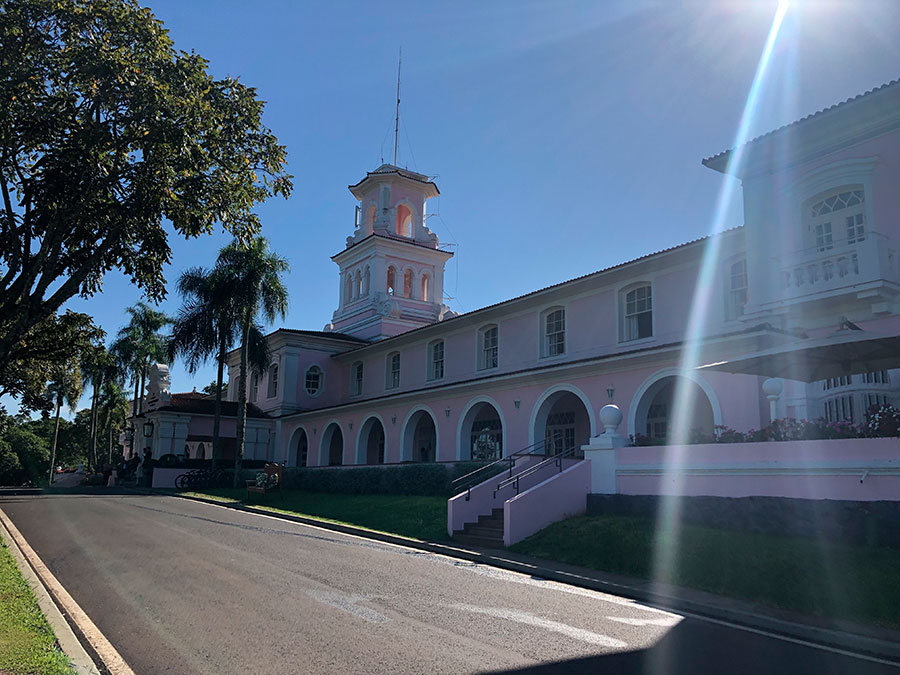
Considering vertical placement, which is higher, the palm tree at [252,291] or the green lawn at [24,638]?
the palm tree at [252,291]

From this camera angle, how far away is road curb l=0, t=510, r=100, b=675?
583 cm

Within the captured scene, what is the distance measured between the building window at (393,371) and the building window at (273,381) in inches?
339

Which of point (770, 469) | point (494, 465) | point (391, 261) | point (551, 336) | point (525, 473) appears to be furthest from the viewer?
point (391, 261)

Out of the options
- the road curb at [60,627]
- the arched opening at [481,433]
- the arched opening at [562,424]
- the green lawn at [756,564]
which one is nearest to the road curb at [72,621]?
the road curb at [60,627]

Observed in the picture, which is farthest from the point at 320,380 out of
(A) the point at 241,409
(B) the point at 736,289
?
(B) the point at 736,289

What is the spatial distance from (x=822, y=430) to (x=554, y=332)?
1479 cm

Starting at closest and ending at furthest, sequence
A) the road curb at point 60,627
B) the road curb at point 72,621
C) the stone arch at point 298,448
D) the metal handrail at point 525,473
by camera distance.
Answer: the road curb at point 60,627, the road curb at point 72,621, the metal handrail at point 525,473, the stone arch at point 298,448

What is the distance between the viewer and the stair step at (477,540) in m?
15.1

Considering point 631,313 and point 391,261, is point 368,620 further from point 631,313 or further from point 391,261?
point 391,261

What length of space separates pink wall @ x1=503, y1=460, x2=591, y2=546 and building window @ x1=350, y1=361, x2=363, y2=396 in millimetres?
24722

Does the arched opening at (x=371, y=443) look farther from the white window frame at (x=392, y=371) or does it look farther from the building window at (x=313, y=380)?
the building window at (x=313, y=380)

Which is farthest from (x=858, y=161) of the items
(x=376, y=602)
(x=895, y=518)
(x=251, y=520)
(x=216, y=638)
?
(x=251, y=520)

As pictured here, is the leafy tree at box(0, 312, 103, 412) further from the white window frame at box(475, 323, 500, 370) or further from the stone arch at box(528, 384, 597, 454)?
the white window frame at box(475, 323, 500, 370)

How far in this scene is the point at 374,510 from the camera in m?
20.5
